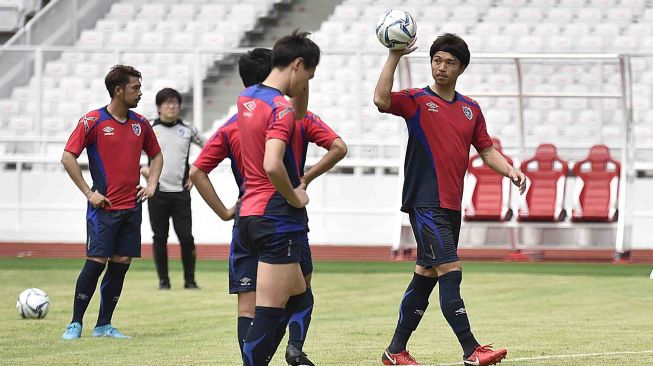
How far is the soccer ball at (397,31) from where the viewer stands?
7.38 meters

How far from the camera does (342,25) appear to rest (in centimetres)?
2397

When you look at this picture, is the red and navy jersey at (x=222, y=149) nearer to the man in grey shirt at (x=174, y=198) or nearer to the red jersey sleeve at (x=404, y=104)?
the red jersey sleeve at (x=404, y=104)

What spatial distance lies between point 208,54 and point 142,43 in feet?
16.8

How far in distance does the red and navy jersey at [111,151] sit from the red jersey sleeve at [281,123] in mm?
3579

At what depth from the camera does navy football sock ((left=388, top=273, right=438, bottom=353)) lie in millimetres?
7695

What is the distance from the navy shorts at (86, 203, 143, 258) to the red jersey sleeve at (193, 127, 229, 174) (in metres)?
2.65

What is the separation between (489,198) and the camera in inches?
665

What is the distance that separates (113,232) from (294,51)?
3.68 m

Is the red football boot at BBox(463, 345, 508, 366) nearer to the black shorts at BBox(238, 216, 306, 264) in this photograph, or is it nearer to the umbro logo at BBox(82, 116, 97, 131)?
the black shorts at BBox(238, 216, 306, 264)

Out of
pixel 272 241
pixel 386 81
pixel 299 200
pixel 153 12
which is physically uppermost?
pixel 153 12

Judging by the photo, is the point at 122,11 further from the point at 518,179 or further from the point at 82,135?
the point at 518,179

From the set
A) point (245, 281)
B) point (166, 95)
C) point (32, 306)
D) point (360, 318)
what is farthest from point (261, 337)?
point (166, 95)

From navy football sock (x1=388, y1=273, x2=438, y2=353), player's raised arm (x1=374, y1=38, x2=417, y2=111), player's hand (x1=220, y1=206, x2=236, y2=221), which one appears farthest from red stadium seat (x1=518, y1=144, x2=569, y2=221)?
player's hand (x1=220, y1=206, x2=236, y2=221)

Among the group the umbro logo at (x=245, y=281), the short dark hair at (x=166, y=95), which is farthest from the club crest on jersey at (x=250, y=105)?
the short dark hair at (x=166, y=95)
